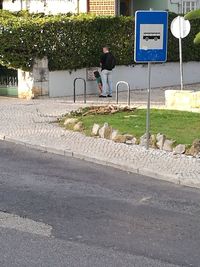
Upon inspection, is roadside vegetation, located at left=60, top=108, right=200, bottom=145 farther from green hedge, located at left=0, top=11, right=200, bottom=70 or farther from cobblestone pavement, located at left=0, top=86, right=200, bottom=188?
green hedge, located at left=0, top=11, right=200, bottom=70

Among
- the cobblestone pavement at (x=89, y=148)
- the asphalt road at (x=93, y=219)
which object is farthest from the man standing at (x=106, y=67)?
the asphalt road at (x=93, y=219)

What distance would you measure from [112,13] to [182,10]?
14.2 feet

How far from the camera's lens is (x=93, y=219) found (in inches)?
276

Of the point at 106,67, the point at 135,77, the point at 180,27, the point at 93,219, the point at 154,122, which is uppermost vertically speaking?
the point at 180,27

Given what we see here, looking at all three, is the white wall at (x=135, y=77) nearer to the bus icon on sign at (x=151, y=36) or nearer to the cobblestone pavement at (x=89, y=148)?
the cobblestone pavement at (x=89, y=148)

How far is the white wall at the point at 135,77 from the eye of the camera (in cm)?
2092

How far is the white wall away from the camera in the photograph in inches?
823

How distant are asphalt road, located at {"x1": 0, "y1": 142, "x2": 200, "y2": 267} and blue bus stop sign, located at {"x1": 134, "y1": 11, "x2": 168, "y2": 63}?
230 centimetres

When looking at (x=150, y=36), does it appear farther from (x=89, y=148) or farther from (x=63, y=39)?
(x=63, y=39)

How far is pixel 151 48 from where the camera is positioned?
10938 millimetres

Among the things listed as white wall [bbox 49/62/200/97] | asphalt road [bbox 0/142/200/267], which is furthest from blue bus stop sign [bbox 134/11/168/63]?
white wall [bbox 49/62/200/97]

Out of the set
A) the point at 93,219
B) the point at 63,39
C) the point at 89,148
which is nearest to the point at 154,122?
the point at 89,148

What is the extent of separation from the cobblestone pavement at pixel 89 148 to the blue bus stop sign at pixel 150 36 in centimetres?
177

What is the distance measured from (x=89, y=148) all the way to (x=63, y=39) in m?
10.1
